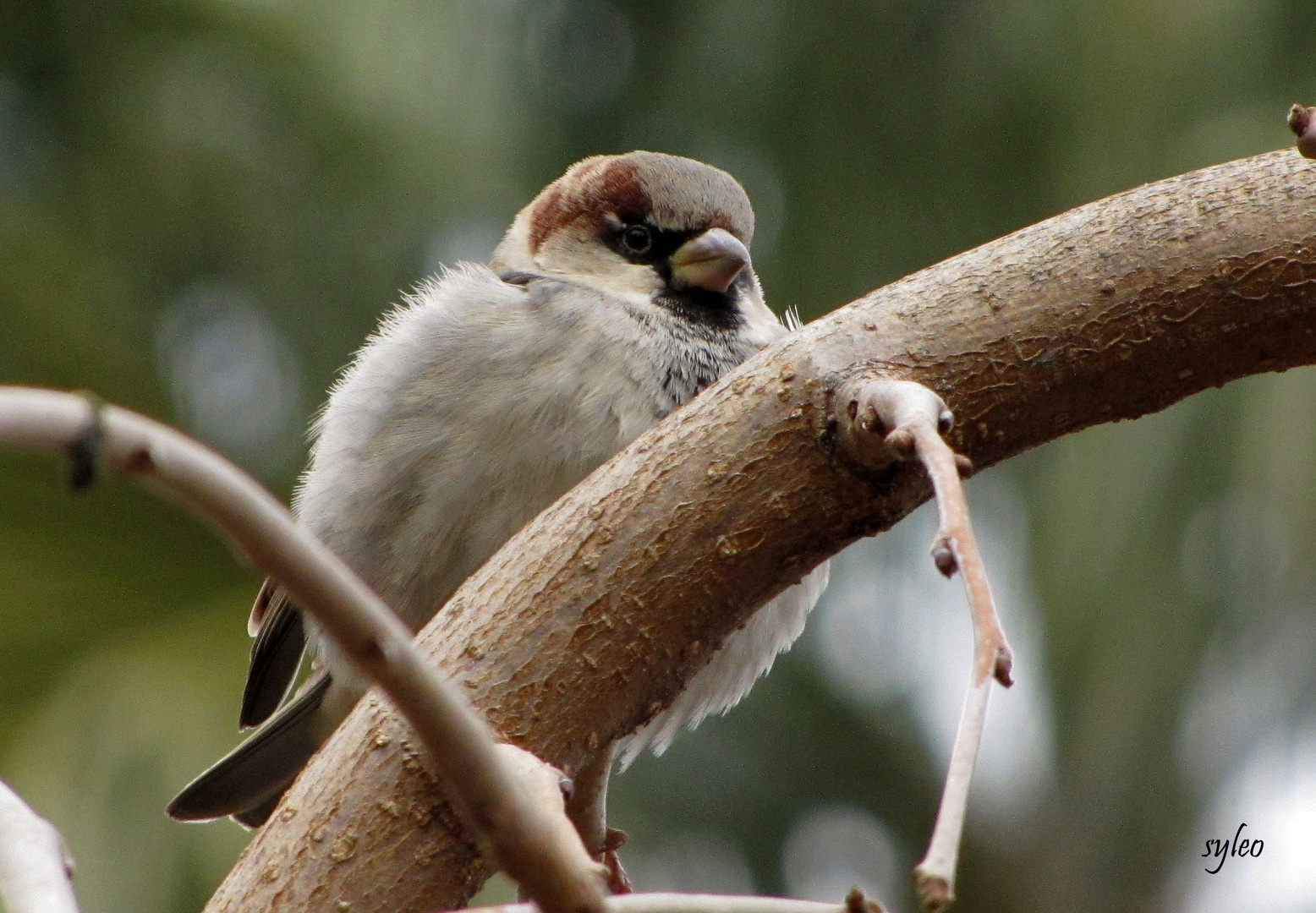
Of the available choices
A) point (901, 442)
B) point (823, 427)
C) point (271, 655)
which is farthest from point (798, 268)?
point (901, 442)

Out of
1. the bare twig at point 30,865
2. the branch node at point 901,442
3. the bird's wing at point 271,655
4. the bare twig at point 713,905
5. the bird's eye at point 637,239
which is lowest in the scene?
the bare twig at point 30,865

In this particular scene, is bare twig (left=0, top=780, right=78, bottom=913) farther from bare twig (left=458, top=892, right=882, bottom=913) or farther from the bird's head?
the bird's head

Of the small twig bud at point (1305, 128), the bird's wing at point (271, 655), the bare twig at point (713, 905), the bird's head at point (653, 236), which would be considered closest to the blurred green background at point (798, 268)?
the bird's wing at point (271, 655)

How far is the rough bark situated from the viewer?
1244 mm

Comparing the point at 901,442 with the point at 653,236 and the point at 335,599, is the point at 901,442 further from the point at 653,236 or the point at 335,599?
the point at 653,236

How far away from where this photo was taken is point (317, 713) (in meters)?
2.03

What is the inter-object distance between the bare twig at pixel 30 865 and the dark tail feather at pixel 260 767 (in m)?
1.24

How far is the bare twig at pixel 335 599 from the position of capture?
21.9 inches

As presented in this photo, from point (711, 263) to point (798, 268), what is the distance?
6.70ft

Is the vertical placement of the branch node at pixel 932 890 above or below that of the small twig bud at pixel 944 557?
below

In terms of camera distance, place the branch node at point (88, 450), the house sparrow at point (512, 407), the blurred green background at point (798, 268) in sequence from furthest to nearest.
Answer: the blurred green background at point (798, 268)
the house sparrow at point (512, 407)
the branch node at point (88, 450)

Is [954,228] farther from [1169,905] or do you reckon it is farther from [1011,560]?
[1169,905]

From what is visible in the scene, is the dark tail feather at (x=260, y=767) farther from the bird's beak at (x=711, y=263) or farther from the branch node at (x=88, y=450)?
the branch node at (x=88, y=450)

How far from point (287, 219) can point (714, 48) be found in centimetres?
116
